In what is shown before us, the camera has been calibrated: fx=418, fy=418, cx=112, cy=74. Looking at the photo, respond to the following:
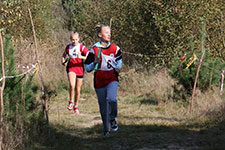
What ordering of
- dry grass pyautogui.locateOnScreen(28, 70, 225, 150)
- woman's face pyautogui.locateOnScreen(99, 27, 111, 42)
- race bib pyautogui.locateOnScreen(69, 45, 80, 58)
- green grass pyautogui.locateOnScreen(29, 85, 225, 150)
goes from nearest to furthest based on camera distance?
green grass pyautogui.locateOnScreen(29, 85, 225, 150) < dry grass pyautogui.locateOnScreen(28, 70, 225, 150) < woman's face pyautogui.locateOnScreen(99, 27, 111, 42) < race bib pyautogui.locateOnScreen(69, 45, 80, 58)

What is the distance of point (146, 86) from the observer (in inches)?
529

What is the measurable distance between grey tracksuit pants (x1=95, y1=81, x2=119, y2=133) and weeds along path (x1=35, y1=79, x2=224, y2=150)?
421 millimetres

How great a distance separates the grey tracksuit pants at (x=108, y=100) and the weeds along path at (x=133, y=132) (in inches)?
16.6

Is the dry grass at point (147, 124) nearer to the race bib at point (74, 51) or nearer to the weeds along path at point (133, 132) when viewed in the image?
the weeds along path at point (133, 132)

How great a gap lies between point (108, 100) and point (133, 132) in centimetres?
114

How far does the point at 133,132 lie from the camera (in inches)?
299

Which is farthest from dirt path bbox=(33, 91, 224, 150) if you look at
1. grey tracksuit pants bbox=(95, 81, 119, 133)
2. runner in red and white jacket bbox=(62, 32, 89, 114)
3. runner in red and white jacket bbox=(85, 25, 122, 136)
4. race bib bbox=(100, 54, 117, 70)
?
race bib bbox=(100, 54, 117, 70)

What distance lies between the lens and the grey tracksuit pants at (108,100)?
6.73 metres

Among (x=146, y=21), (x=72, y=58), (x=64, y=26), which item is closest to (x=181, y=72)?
(x=72, y=58)

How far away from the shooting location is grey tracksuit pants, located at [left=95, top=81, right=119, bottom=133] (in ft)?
22.1

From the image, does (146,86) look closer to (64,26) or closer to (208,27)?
(208,27)

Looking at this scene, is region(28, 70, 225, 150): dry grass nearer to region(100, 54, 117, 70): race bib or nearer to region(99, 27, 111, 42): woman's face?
region(100, 54, 117, 70): race bib

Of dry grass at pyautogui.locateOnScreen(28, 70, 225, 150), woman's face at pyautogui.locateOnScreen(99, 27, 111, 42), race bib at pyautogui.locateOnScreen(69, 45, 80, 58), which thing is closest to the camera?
dry grass at pyautogui.locateOnScreen(28, 70, 225, 150)

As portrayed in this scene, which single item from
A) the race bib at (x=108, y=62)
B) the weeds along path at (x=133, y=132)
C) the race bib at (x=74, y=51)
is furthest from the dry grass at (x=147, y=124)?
the race bib at (x=74, y=51)
